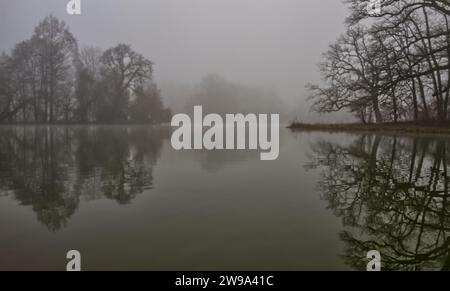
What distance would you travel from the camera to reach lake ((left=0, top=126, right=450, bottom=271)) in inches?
133

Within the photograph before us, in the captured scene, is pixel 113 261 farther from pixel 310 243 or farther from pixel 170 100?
pixel 170 100

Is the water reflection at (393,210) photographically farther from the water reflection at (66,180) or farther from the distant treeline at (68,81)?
the distant treeline at (68,81)

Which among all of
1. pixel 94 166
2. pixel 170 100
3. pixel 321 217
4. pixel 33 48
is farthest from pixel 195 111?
pixel 321 217

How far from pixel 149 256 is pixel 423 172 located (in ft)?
23.9

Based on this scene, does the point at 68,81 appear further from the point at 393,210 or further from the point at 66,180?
the point at 393,210

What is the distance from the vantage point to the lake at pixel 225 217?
337 centimetres

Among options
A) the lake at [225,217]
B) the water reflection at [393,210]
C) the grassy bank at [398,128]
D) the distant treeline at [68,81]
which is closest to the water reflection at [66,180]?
the lake at [225,217]

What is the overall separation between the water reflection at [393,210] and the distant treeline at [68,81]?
43584mm

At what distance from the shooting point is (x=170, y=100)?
95.9m

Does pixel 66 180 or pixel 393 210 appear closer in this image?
pixel 393 210

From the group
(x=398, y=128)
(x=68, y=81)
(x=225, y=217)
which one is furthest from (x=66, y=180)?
(x=68, y=81)

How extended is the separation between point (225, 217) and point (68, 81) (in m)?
47.2

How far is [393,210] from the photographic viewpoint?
4.96 metres

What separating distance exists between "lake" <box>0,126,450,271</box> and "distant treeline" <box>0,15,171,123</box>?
39.5 metres
